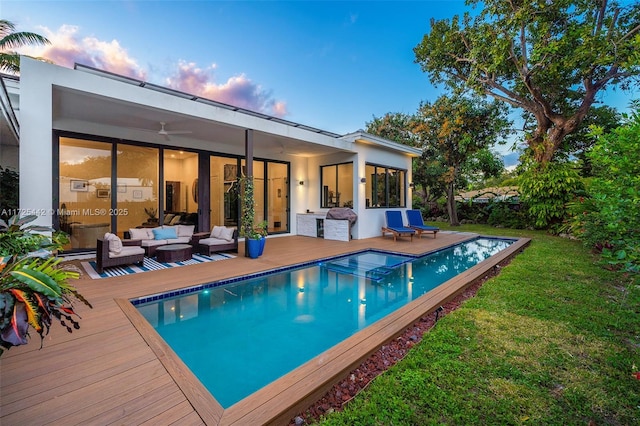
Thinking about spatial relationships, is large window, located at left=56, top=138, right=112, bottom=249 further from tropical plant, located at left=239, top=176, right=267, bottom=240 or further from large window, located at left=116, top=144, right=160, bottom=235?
tropical plant, located at left=239, top=176, right=267, bottom=240

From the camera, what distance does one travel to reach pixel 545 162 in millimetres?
11234

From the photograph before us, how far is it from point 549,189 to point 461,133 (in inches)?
171

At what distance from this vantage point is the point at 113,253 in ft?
17.6

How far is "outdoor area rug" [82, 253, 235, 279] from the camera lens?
16.6 ft

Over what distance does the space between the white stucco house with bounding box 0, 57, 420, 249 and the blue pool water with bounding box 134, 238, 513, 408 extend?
109 inches

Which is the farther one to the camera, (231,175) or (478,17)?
(478,17)

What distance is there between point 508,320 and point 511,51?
10798 millimetres

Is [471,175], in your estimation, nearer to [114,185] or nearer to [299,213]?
[299,213]

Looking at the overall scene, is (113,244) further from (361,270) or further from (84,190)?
(361,270)

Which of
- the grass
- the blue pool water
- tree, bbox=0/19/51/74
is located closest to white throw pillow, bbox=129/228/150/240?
the blue pool water

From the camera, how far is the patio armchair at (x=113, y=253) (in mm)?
5152

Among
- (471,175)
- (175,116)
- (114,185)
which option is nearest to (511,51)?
(471,175)

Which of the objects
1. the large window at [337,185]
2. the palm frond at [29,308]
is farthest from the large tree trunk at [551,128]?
the palm frond at [29,308]

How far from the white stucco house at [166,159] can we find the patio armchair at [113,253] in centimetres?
119
